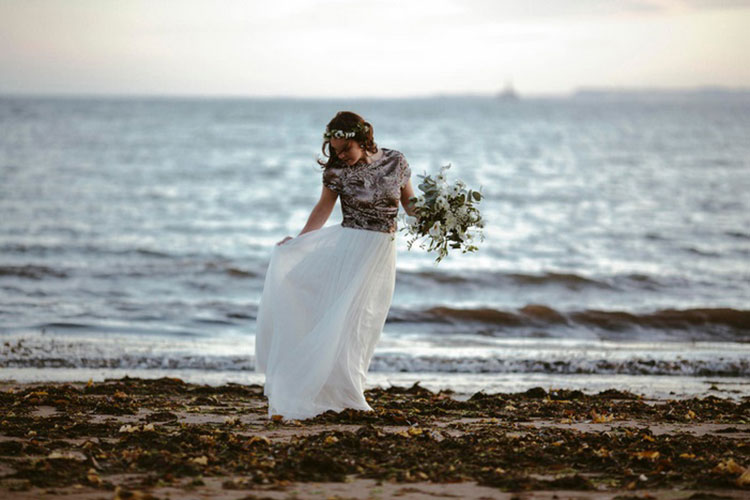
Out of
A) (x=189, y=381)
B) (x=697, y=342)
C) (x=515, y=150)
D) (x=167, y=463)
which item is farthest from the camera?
(x=515, y=150)

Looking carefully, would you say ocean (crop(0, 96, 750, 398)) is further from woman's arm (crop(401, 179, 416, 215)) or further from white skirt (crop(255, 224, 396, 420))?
white skirt (crop(255, 224, 396, 420))

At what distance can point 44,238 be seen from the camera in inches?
712

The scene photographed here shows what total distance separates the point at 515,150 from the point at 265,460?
1798 inches

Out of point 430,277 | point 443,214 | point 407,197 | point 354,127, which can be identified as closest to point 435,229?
point 443,214

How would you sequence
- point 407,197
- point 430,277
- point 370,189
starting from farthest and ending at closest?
1. point 430,277
2. point 407,197
3. point 370,189

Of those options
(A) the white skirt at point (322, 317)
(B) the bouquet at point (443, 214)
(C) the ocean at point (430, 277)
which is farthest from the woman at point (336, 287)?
(C) the ocean at point (430, 277)

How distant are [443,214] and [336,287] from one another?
0.99 meters

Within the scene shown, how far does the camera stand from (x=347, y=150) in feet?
19.9

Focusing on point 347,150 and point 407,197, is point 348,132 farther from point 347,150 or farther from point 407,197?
point 407,197

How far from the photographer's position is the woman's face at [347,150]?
19.7 feet

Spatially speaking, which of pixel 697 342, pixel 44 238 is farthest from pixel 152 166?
pixel 697 342

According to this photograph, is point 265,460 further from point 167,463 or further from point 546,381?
point 546,381

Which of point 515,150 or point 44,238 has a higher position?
point 515,150

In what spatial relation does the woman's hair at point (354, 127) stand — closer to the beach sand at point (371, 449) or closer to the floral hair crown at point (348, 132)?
the floral hair crown at point (348, 132)
